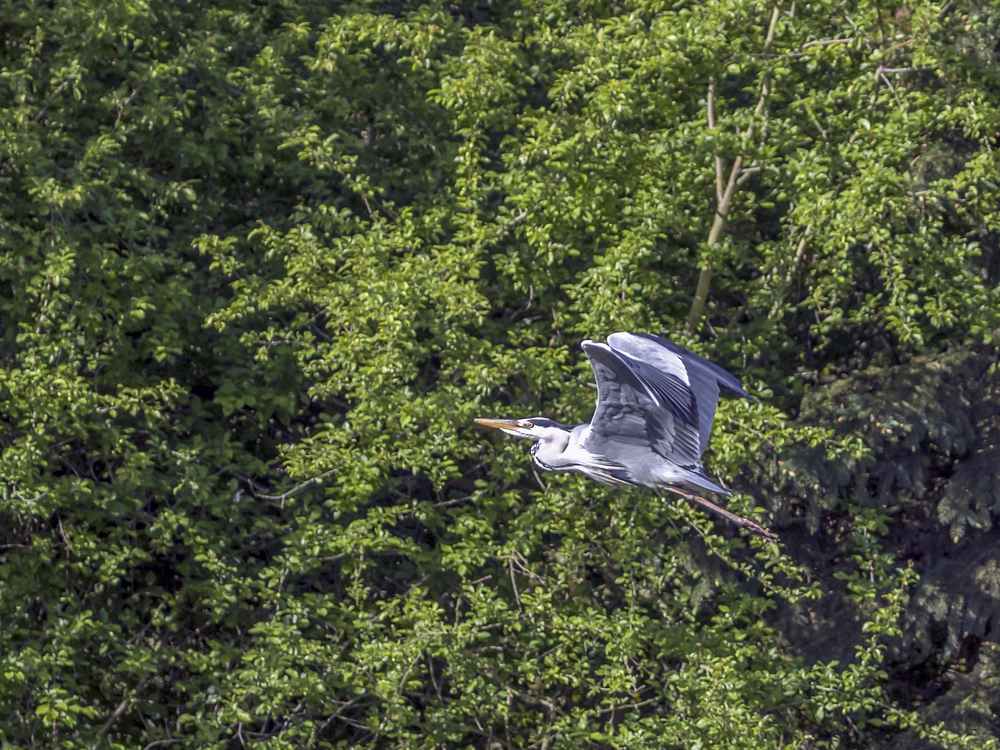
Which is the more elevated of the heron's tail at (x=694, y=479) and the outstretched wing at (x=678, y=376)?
the outstretched wing at (x=678, y=376)

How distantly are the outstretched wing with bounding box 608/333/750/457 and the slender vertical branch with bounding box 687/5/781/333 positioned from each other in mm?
2899

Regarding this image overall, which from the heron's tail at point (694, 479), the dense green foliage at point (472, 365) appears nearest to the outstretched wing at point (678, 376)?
the heron's tail at point (694, 479)

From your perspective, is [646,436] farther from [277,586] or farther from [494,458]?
[277,586]

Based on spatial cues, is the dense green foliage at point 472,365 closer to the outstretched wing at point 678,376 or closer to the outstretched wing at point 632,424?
the outstretched wing at point 678,376

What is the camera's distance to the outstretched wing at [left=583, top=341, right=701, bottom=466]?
18.5 ft

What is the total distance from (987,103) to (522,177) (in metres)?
2.82

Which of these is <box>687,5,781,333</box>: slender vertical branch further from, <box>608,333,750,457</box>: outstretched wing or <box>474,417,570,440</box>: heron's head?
<box>608,333,750,457</box>: outstretched wing

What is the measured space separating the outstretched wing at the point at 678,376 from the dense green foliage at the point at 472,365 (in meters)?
1.78

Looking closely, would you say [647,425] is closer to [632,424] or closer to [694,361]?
[632,424]

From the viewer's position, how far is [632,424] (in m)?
5.94

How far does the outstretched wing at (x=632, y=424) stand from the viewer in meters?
5.63

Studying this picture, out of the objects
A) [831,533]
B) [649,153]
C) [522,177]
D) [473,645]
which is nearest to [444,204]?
[522,177]

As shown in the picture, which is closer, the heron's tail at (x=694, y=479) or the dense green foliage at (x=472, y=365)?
the heron's tail at (x=694, y=479)

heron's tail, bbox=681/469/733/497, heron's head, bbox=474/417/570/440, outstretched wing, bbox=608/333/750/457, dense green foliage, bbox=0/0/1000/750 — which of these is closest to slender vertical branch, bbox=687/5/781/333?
dense green foliage, bbox=0/0/1000/750
